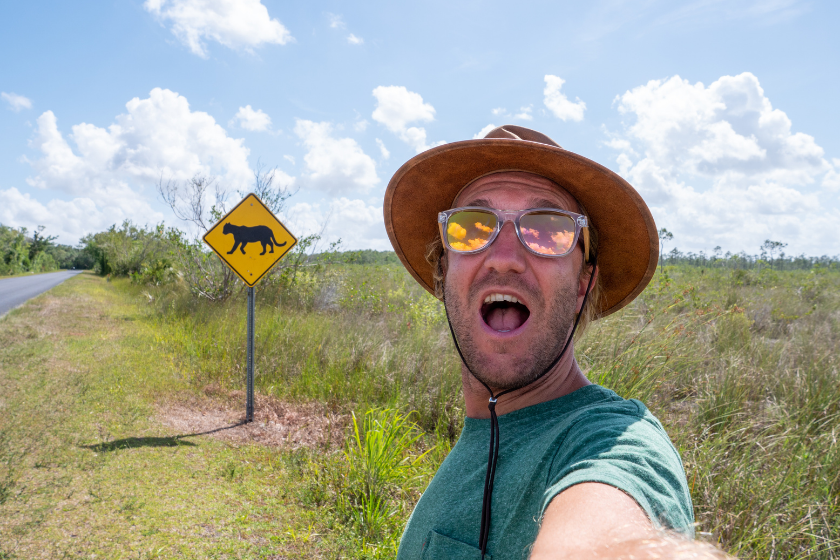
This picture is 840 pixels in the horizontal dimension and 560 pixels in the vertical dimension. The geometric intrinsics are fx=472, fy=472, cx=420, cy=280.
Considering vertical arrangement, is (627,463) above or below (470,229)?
below

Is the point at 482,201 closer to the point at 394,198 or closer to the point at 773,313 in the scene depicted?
the point at 394,198

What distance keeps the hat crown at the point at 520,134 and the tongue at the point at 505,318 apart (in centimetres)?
65

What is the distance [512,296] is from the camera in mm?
1621

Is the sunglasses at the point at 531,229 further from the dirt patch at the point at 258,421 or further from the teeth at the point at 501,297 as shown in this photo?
the dirt patch at the point at 258,421

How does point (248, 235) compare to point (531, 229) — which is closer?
point (531, 229)

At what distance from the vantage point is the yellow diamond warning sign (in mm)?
6148

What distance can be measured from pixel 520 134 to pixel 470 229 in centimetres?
46

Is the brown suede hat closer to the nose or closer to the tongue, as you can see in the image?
the nose

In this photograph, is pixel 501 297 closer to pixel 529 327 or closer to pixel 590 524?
pixel 529 327

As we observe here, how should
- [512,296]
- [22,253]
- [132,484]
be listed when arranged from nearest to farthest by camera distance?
1. [512,296]
2. [132,484]
3. [22,253]

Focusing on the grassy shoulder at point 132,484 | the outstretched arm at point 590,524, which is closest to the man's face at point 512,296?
the outstretched arm at point 590,524

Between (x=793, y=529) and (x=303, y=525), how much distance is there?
3179 mm

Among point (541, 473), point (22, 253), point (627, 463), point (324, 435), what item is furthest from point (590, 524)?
point (22, 253)

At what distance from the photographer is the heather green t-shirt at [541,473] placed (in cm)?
90
